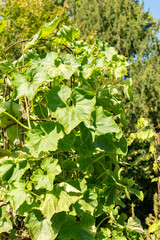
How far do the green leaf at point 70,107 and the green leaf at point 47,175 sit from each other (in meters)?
0.11

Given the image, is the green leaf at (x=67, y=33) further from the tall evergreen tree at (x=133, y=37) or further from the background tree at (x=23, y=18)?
the tall evergreen tree at (x=133, y=37)

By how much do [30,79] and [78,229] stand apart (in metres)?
0.45

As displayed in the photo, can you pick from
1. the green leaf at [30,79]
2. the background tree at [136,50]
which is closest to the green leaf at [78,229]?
the green leaf at [30,79]

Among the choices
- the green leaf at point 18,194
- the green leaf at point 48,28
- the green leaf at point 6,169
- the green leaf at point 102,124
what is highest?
the green leaf at point 48,28

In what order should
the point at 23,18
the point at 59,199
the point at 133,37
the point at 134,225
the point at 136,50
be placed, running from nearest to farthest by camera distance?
the point at 59,199, the point at 134,225, the point at 23,18, the point at 136,50, the point at 133,37

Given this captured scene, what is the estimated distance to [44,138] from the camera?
25.1 inches

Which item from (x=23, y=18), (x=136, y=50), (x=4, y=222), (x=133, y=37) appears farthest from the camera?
(x=133, y=37)

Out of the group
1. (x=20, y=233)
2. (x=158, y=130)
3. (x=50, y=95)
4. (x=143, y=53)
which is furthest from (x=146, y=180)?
(x=50, y=95)

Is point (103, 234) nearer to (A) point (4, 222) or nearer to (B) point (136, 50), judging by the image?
(A) point (4, 222)

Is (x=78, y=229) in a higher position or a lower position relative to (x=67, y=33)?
lower

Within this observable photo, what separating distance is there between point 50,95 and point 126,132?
15.6ft

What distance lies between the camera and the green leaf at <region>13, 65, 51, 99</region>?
65cm

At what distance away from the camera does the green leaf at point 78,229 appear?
2.19ft

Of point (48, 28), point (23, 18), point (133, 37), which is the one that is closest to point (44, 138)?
point (48, 28)
